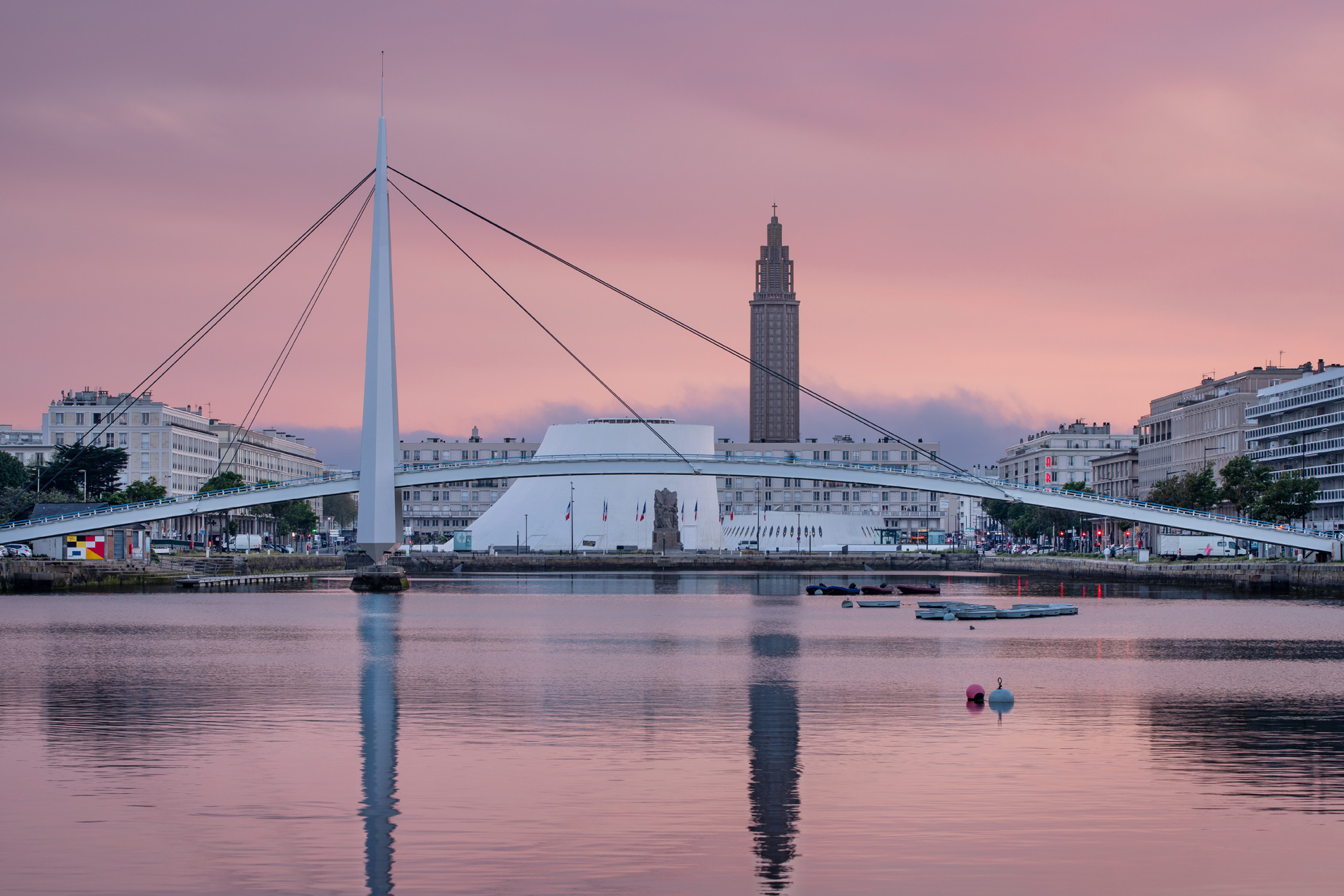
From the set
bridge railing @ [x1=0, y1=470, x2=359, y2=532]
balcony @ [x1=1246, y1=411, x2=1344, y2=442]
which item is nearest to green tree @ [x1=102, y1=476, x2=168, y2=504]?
bridge railing @ [x1=0, y1=470, x2=359, y2=532]

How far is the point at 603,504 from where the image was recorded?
13650 cm

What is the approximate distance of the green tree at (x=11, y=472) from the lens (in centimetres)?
11161

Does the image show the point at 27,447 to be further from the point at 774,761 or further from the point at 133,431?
the point at 774,761

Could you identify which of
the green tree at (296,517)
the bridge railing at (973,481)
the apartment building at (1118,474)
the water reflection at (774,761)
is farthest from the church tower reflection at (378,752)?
the apartment building at (1118,474)

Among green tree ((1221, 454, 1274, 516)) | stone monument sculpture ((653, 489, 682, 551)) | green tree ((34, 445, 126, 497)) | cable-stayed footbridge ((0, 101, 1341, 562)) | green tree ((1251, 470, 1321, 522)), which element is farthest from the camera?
stone monument sculpture ((653, 489, 682, 551))

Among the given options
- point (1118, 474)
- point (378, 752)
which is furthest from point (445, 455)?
point (378, 752)

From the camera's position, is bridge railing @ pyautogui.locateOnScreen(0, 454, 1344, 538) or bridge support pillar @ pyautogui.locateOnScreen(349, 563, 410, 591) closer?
bridge support pillar @ pyautogui.locateOnScreen(349, 563, 410, 591)

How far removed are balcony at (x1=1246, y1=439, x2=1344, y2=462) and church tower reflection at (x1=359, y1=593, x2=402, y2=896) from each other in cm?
7094

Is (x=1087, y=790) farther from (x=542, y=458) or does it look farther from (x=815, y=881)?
(x=542, y=458)

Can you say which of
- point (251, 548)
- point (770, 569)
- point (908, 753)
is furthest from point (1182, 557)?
point (908, 753)

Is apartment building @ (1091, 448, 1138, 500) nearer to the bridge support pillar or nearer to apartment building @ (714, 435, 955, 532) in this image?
apartment building @ (714, 435, 955, 532)

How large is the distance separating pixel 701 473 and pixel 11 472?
58454mm

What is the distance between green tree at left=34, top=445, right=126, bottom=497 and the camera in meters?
102

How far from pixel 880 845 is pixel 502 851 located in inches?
126
